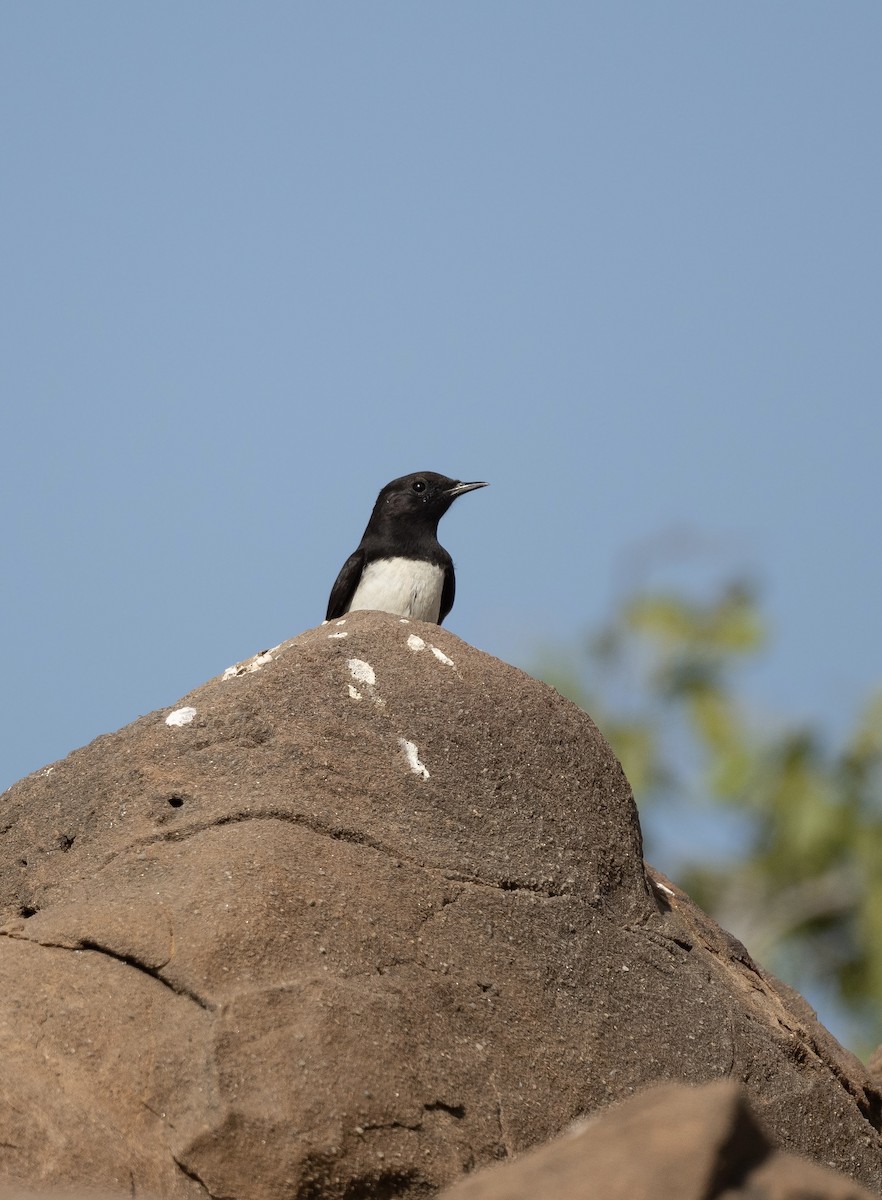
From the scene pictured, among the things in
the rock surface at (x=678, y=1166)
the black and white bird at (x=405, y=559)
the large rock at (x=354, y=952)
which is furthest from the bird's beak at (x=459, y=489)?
the rock surface at (x=678, y=1166)

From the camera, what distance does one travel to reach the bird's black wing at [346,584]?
9633 millimetres

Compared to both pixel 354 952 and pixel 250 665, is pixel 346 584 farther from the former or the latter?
pixel 354 952

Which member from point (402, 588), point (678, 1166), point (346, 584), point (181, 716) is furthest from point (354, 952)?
point (346, 584)

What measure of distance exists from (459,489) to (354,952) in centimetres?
531

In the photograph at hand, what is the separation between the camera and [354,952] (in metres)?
4.98

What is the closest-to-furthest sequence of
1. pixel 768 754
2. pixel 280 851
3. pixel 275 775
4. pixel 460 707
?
pixel 280 851 < pixel 275 775 < pixel 460 707 < pixel 768 754

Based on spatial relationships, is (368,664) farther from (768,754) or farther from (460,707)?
(768,754)

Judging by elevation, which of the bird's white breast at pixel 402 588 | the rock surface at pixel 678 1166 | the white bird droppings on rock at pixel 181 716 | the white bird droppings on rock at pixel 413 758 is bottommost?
the rock surface at pixel 678 1166

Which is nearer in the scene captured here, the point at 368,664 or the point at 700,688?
the point at 368,664

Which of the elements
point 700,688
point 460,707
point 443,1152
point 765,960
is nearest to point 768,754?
point 700,688

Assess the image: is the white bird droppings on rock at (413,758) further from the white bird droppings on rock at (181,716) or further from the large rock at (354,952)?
the white bird droppings on rock at (181,716)

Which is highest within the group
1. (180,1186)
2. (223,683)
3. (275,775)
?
(223,683)

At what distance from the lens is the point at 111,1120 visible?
176 inches

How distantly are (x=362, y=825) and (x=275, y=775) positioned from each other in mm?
369
